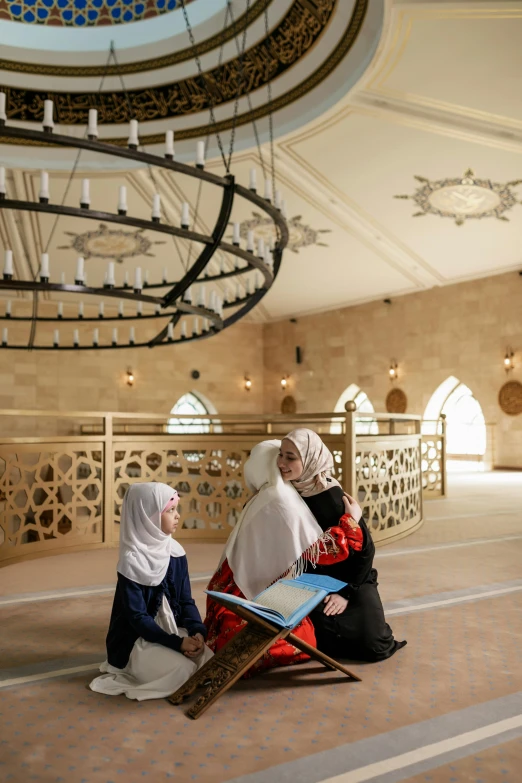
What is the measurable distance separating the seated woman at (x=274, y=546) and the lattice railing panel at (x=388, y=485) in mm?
2766

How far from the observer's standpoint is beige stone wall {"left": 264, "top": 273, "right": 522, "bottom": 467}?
11.9m

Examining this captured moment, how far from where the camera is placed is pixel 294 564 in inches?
102

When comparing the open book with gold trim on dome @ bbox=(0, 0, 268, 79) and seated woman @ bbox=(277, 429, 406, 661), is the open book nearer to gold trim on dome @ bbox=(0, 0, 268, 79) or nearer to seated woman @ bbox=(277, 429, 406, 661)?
seated woman @ bbox=(277, 429, 406, 661)

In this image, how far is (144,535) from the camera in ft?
7.89

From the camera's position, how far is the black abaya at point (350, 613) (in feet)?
8.75

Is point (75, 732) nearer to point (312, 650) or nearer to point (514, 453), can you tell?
point (312, 650)

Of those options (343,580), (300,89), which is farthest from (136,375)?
(343,580)

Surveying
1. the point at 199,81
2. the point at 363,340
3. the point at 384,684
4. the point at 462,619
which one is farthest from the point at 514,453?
the point at 384,684

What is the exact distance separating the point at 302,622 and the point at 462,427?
12289mm

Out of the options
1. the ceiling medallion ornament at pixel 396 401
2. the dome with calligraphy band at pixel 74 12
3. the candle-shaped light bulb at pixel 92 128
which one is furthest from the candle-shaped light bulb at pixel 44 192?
the ceiling medallion ornament at pixel 396 401

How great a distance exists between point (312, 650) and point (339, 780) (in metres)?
0.64

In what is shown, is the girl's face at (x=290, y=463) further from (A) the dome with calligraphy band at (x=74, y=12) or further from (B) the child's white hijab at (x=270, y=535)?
(A) the dome with calligraphy band at (x=74, y=12)

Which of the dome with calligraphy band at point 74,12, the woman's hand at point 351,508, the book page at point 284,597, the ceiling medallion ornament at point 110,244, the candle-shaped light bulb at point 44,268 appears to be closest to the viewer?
the book page at point 284,597

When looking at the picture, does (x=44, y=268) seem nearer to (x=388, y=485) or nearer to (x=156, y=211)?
(x=156, y=211)
